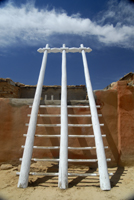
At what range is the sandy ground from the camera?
5.46 feet

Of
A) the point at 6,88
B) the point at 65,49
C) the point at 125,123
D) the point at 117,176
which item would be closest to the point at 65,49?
the point at 65,49

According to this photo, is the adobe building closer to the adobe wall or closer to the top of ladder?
the adobe wall

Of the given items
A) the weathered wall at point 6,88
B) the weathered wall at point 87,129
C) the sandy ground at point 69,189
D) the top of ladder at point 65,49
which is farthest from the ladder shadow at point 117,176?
the weathered wall at point 6,88

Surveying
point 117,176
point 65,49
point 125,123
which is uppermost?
point 65,49

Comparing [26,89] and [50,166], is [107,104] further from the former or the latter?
[26,89]

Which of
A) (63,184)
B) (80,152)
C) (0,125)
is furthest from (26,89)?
(63,184)

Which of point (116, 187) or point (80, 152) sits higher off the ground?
point (80, 152)

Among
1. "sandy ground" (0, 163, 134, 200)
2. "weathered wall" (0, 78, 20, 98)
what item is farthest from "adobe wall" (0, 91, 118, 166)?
"weathered wall" (0, 78, 20, 98)

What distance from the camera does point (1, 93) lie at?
25.8ft

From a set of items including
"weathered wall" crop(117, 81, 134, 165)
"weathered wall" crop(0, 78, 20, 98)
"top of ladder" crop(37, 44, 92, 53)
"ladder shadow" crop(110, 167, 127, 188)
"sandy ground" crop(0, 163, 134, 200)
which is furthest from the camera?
"weathered wall" crop(0, 78, 20, 98)

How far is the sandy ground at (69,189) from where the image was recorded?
65.5 inches

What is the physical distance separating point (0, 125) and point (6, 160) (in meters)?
0.74

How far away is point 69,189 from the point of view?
1825 mm

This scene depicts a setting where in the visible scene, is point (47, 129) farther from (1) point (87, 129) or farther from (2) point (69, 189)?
(2) point (69, 189)
